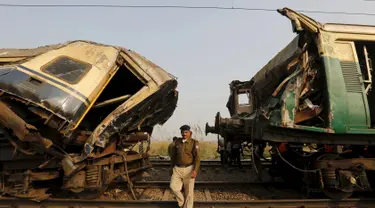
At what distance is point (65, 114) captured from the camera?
414 centimetres

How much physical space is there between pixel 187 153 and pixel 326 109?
2.70 m

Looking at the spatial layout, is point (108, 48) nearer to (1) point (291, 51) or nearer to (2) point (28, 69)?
(2) point (28, 69)

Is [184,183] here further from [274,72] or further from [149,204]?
[274,72]

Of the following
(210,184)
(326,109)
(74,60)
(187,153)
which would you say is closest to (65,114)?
(74,60)

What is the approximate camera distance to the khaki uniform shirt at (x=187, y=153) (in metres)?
4.65

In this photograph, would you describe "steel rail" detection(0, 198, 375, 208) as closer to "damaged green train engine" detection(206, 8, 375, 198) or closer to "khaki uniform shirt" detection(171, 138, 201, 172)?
"damaged green train engine" detection(206, 8, 375, 198)

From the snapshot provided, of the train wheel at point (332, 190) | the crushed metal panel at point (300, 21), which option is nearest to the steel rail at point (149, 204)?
the train wheel at point (332, 190)

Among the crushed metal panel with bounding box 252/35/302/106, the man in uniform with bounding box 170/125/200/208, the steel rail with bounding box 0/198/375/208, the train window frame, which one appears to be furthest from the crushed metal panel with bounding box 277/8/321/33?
the train window frame

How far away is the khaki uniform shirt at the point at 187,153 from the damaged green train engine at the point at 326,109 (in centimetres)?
139

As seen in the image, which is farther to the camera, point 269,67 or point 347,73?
point 269,67

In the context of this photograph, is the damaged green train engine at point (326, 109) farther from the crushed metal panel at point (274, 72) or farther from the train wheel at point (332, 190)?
the crushed metal panel at point (274, 72)

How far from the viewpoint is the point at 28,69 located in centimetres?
446

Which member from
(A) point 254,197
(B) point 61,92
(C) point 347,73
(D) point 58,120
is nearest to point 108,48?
(B) point 61,92

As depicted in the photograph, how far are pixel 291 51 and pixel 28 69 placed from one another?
5052mm
